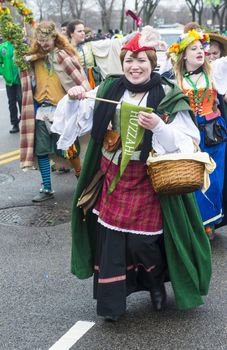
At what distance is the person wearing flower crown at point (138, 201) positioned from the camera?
11.0ft

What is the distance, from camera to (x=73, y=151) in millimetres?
6172

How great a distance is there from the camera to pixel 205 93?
185 inches

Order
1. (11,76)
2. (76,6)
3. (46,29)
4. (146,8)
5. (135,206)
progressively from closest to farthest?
1. (135,206)
2. (46,29)
3. (11,76)
4. (146,8)
5. (76,6)

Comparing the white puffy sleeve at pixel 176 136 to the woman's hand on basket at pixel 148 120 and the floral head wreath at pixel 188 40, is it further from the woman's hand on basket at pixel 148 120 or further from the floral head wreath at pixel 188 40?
the floral head wreath at pixel 188 40

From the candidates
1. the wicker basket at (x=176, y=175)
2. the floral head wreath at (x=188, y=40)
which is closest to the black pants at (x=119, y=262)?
the wicker basket at (x=176, y=175)

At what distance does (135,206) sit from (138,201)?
1.3 inches

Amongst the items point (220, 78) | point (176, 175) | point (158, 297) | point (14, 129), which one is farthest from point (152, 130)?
point (14, 129)

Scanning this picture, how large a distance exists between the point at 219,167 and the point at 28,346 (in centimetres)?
226

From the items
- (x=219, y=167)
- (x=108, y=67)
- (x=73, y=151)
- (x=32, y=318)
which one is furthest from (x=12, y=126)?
(x=32, y=318)

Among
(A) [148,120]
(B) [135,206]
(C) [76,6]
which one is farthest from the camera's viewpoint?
(C) [76,6]

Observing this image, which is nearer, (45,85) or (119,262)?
(119,262)

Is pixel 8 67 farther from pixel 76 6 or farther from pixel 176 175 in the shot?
pixel 76 6

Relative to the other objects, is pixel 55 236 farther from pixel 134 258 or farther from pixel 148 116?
pixel 148 116

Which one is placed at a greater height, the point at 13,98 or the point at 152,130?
the point at 152,130
